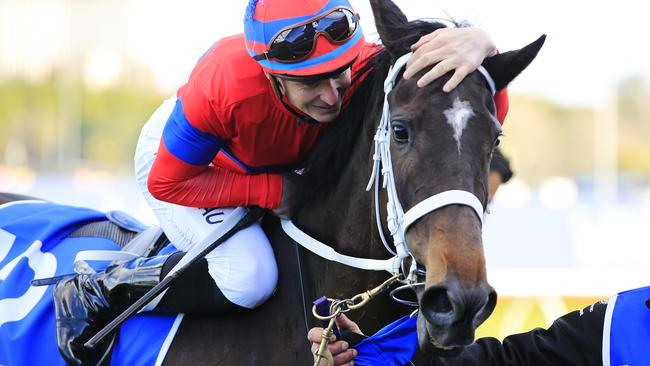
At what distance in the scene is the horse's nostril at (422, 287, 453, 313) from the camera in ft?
7.36

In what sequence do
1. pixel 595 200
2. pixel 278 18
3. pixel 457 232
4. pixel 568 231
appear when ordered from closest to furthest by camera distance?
pixel 457 232 < pixel 278 18 < pixel 568 231 < pixel 595 200

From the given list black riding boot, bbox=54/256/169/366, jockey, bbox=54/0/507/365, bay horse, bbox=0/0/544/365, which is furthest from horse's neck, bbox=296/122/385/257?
black riding boot, bbox=54/256/169/366

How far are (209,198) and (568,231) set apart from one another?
742 cm

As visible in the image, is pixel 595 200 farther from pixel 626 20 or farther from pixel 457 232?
pixel 457 232

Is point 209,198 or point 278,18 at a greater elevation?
point 278,18

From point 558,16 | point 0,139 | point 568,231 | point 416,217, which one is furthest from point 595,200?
point 0,139

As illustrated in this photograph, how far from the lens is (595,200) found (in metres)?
10.5

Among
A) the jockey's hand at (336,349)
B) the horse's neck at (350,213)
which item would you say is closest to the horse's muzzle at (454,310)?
the jockey's hand at (336,349)

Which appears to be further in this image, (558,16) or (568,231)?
(558,16)

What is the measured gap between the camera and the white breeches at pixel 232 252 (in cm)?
279

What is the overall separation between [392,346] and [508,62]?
0.95 meters

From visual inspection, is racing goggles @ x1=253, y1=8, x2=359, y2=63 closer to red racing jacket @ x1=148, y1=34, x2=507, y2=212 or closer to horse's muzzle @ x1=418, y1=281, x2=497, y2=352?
red racing jacket @ x1=148, y1=34, x2=507, y2=212

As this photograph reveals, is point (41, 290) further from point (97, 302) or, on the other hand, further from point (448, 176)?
point (448, 176)

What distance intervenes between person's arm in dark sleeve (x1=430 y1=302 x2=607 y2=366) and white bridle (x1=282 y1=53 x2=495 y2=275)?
44cm
